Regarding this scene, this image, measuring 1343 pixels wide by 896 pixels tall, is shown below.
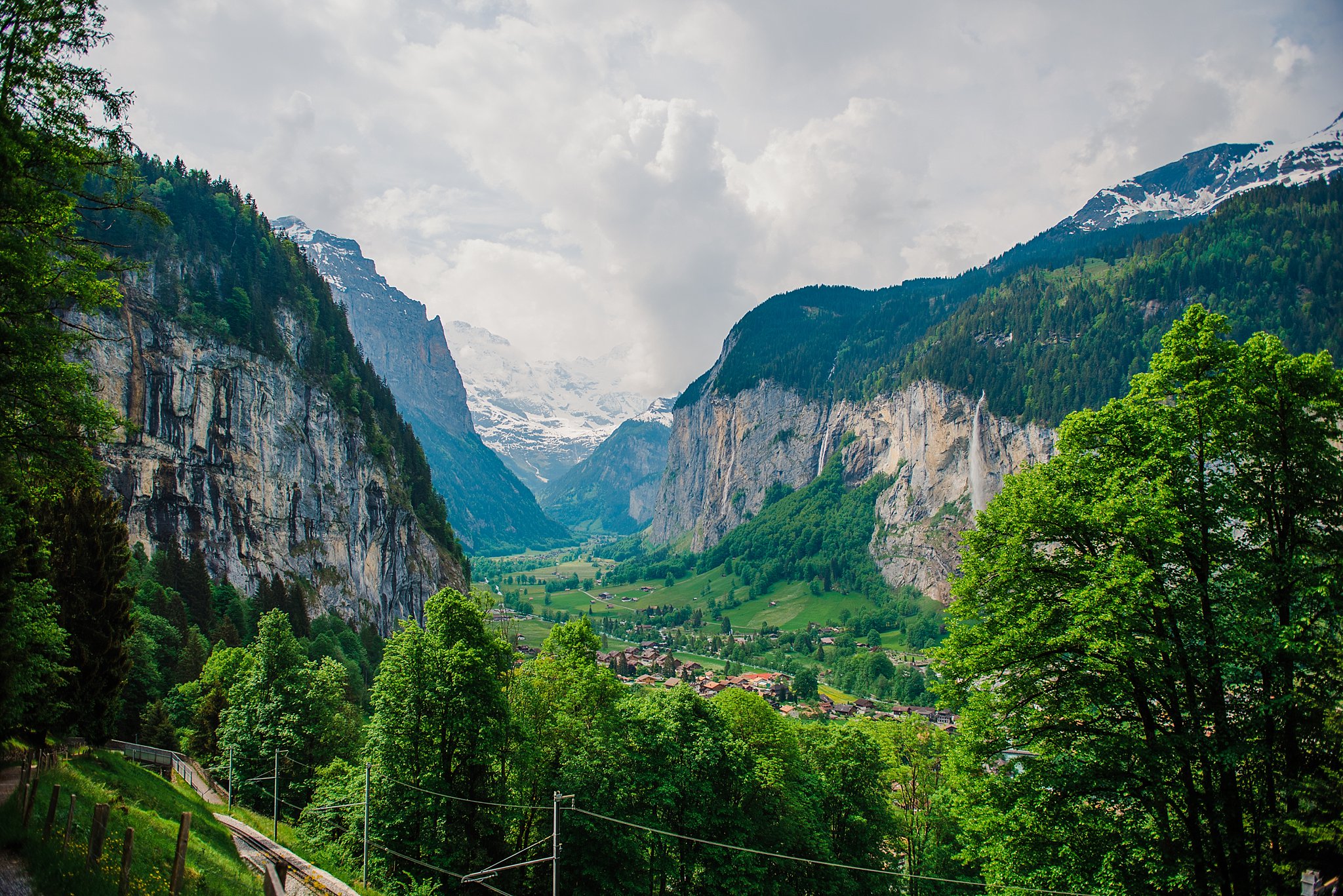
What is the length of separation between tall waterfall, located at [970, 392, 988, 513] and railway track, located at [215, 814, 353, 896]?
178 m

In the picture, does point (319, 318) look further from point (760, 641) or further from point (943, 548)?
point (943, 548)

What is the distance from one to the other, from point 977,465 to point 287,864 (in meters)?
188

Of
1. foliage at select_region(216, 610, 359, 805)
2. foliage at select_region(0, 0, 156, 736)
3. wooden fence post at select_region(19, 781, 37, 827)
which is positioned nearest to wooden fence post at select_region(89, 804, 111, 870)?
wooden fence post at select_region(19, 781, 37, 827)

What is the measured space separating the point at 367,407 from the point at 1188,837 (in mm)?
137549

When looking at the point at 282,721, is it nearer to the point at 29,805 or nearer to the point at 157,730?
the point at 157,730

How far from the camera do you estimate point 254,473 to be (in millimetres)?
101562

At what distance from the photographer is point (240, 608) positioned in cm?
7606

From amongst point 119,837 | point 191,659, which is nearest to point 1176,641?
point 119,837

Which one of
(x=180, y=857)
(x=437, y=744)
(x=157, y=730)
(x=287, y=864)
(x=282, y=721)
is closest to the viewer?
(x=180, y=857)

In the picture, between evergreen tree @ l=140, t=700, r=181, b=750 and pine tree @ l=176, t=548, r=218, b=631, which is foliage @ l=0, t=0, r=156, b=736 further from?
pine tree @ l=176, t=548, r=218, b=631

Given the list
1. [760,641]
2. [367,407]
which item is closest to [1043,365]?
[760,641]

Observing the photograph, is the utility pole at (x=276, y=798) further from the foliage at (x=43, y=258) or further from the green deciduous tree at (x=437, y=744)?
the foliage at (x=43, y=258)

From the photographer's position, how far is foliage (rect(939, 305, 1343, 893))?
11.3 m

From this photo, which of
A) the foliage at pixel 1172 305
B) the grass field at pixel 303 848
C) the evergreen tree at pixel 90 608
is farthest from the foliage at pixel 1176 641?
the foliage at pixel 1172 305
